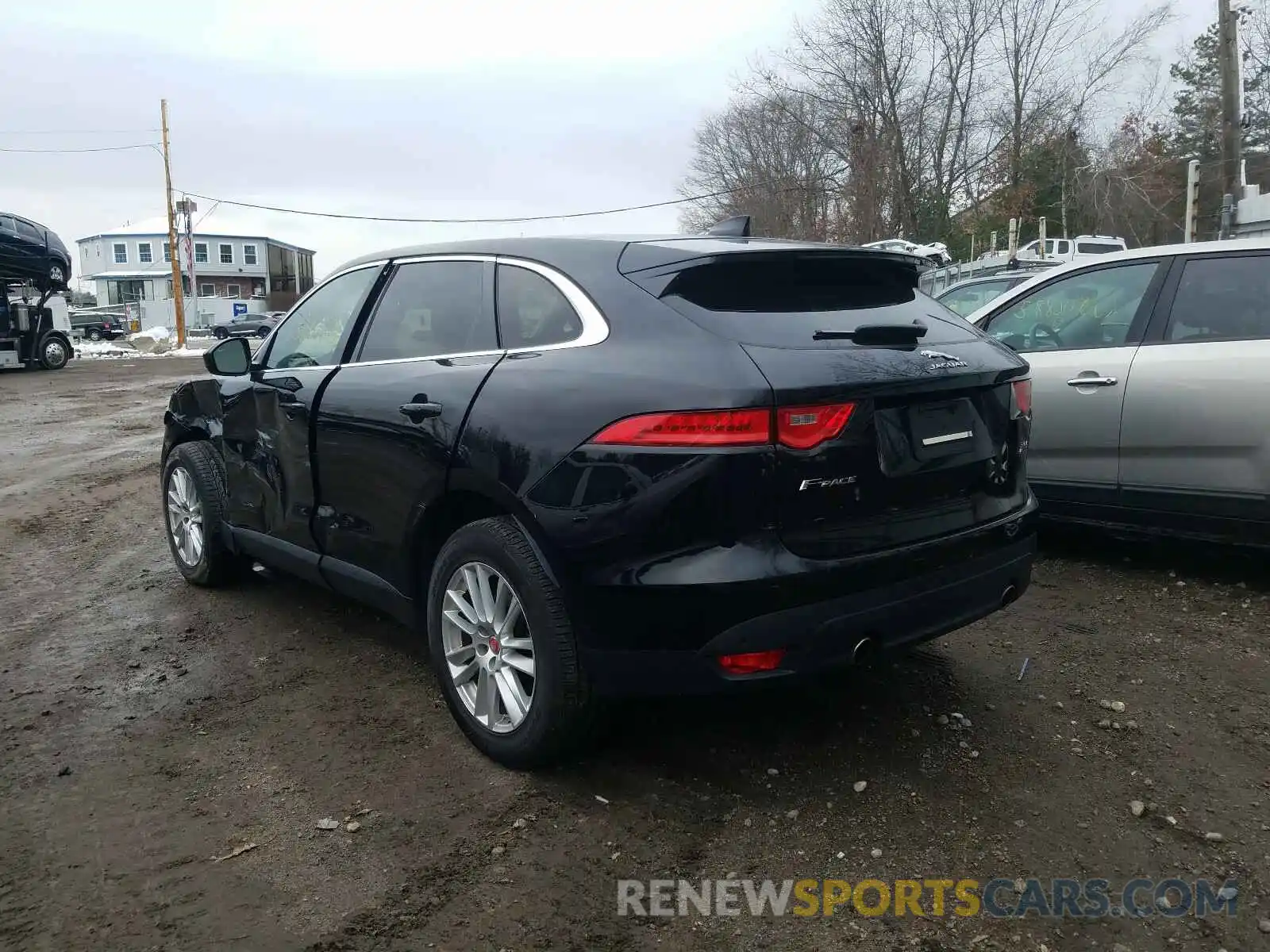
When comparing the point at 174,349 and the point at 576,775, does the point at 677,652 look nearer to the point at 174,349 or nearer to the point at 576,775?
the point at 576,775

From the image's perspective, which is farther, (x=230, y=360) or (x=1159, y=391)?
(x=1159, y=391)

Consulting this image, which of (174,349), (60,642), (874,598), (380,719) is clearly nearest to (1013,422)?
(874,598)

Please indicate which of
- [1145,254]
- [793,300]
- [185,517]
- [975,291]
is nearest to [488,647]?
→ [793,300]

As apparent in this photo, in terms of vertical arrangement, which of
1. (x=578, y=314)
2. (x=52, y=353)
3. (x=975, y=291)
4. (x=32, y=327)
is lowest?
(x=578, y=314)

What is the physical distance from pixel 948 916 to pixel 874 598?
830 mm

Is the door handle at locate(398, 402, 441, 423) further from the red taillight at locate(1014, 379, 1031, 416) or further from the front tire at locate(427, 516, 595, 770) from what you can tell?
the red taillight at locate(1014, 379, 1031, 416)

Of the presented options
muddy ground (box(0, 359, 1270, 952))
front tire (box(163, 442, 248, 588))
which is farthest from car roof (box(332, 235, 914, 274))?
front tire (box(163, 442, 248, 588))

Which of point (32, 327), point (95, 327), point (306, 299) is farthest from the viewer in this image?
point (95, 327)

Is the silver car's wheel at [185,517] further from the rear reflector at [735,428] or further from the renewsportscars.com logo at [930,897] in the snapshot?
the renewsportscars.com logo at [930,897]

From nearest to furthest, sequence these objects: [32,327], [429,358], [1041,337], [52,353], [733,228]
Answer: [429,358], [733,228], [1041,337], [32,327], [52,353]

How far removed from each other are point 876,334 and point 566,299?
975 mm

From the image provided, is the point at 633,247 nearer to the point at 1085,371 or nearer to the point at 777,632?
the point at 777,632

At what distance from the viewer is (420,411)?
344cm

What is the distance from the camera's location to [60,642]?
4645 millimetres
